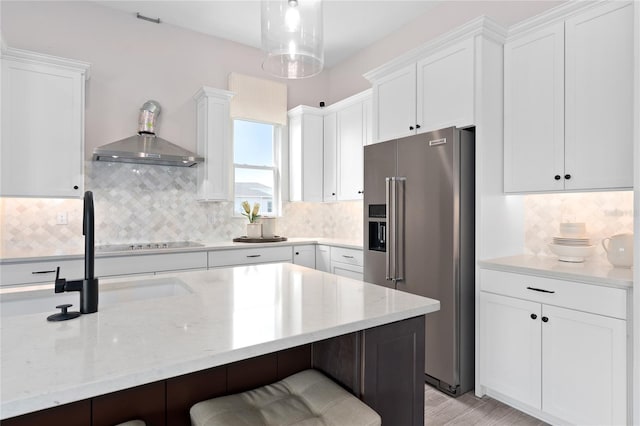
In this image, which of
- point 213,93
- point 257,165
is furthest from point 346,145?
point 213,93

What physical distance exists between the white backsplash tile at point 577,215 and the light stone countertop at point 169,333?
5.75 ft

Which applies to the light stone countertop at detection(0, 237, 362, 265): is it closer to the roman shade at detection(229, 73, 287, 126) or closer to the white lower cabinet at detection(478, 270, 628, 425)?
the white lower cabinet at detection(478, 270, 628, 425)

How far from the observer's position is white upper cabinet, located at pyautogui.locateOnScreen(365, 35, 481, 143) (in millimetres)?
2555

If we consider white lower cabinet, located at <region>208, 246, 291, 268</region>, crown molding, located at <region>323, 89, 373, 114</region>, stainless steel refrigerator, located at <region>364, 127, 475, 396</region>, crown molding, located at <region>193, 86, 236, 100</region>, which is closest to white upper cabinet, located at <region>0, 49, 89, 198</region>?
crown molding, located at <region>193, 86, 236, 100</region>

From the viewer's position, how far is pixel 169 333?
3.39 ft

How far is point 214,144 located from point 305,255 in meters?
1.54

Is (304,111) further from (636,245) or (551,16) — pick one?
(636,245)

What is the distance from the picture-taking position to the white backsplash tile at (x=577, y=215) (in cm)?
228

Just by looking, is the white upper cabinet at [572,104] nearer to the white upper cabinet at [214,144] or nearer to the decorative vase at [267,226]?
the decorative vase at [267,226]

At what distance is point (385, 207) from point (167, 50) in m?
2.90

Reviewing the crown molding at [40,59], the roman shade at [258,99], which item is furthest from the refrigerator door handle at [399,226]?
the crown molding at [40,59]

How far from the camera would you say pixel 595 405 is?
1919mm

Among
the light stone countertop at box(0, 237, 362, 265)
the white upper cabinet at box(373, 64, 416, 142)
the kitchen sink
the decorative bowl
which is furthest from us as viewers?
the white upper cabinet at box(373, 64, 416, 142)

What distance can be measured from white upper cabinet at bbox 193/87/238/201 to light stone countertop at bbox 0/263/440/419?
2.23 metres
